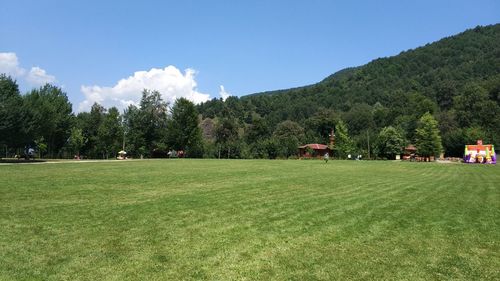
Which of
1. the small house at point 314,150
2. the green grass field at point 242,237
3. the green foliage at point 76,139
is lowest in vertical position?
the green grass field at point 242,237

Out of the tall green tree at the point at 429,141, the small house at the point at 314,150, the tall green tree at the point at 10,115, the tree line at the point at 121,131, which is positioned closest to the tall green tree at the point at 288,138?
the small house at the point at 314,150

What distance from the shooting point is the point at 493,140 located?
106m

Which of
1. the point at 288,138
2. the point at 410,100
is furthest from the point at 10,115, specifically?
the point at 410,100

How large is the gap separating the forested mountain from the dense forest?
391mm

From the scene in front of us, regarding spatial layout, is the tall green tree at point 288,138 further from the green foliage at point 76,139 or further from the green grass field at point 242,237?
the green grass field at point 242,237

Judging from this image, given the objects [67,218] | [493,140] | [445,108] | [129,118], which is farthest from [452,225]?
[445,108]

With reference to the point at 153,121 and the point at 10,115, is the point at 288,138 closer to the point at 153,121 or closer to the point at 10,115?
the point at 153,121

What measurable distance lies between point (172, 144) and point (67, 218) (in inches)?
3291

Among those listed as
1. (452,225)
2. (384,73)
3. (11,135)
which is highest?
(384,73)

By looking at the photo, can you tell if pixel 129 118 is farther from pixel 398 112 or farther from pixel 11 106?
pixel 398 112

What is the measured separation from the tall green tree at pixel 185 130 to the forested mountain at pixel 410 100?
41.9 m

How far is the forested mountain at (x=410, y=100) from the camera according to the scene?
118 m

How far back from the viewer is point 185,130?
307 ft

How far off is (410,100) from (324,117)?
31.2 m
